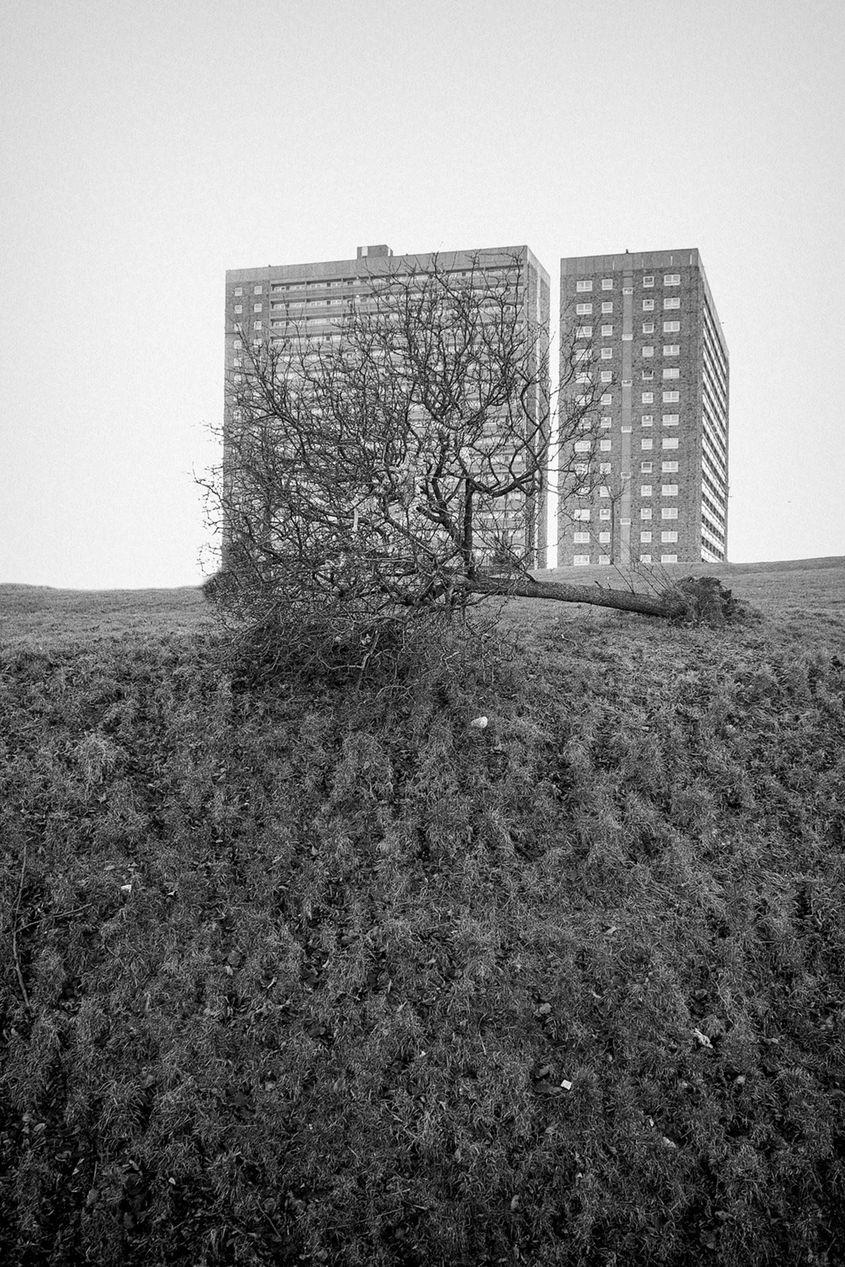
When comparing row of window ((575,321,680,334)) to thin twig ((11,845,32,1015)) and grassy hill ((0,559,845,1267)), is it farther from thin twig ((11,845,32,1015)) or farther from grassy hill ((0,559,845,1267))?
thin twig ((11,845,32,1015))

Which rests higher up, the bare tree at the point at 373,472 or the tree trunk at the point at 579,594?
the bare tree at the point at 373,472

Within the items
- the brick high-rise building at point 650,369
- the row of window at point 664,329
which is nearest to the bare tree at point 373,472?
the brick high-rise building at point 650,369

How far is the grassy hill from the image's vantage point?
16.3ft

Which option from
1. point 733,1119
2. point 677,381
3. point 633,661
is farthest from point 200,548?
point 677,381

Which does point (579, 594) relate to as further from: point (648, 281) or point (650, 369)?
point (648, 281)

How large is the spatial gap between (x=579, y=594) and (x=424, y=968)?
290 inches

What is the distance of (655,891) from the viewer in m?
7.09

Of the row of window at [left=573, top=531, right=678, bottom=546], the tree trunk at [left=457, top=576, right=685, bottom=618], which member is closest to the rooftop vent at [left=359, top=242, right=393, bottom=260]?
the row of window at [left=573, top=531, right=678, bottom=546]

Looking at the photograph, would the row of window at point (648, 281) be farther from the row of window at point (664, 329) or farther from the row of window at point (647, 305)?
the row of window at point (664, 329)

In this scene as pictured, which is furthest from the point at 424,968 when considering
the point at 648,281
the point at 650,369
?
the point at 648,281

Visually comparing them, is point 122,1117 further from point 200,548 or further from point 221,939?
point 200,548

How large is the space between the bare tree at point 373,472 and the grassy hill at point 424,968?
1.24 meters

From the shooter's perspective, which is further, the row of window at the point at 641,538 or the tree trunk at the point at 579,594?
the row of window at the point at 641,538

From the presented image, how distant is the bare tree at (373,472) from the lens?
903cm
